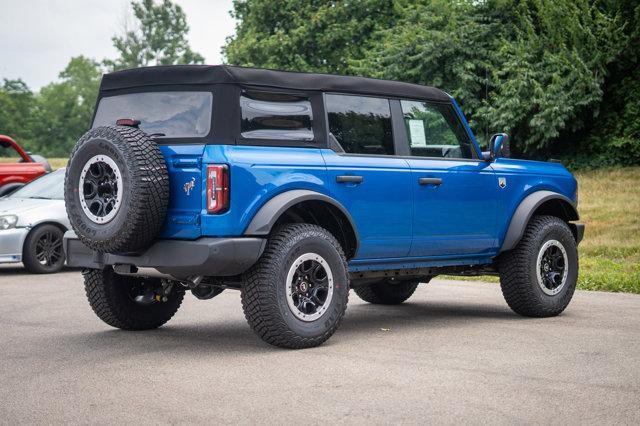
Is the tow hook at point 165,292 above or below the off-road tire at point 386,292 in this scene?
above

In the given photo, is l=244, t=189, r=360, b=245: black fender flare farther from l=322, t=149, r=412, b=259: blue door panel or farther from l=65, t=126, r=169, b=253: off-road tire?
l=65, t=126, r=169, b=253: off-road tire

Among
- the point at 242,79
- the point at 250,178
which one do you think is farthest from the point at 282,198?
the point at 242,79

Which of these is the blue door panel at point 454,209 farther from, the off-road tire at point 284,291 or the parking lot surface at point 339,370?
the off-road tire at point 284,291

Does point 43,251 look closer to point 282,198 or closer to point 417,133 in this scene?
point 417,133

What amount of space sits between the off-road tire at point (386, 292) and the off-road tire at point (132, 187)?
3695 millimetres

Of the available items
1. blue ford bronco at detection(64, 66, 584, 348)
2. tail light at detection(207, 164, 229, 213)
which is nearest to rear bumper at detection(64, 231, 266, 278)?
blue ford bronco at detection(64, 66, 584, 348)

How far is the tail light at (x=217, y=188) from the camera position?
6.79 m

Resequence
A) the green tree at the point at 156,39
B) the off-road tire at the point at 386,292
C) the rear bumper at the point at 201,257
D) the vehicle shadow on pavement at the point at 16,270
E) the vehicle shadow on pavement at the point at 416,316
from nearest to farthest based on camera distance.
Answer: the rear bumper at the point at 201,257, the vehicle shadow on pavement at the point at 416,316, the off-road tire at the point at 386,292, the vehicle shadow on pavement at the point at 16,270, the green tree at the point at 156,39

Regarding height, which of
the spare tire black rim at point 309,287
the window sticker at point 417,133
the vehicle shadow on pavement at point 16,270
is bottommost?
the vehicle shadow on pavement at point 16,270

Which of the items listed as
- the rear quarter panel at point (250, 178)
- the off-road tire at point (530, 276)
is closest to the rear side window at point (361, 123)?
the rear quarter panel at point (250, 178)

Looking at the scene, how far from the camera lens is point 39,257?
45.3 ft

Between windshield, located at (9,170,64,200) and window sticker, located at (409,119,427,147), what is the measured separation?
745 cm

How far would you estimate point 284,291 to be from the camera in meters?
7.04

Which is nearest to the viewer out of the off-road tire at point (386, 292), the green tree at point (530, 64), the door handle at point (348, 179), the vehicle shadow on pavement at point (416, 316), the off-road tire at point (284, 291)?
the off-road tire at point (284, 291)
